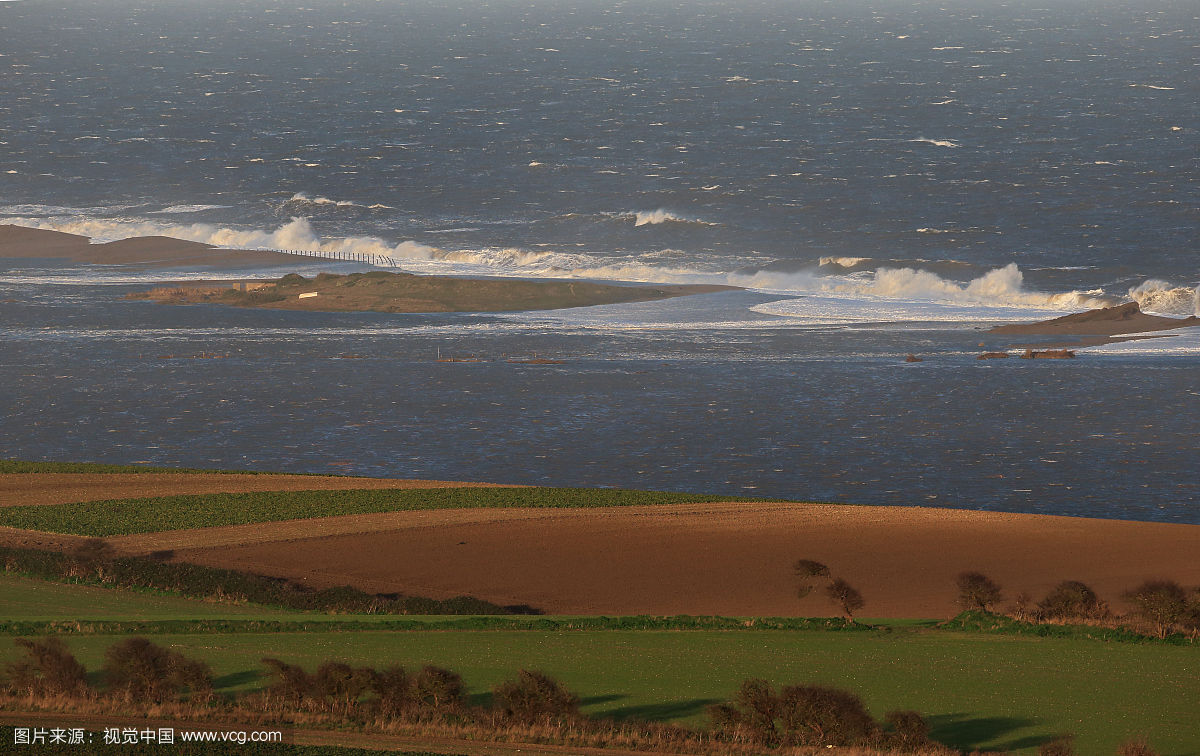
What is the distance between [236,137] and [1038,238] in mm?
95119

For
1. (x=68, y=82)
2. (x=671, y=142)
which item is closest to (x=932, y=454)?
(x=671, y=142)

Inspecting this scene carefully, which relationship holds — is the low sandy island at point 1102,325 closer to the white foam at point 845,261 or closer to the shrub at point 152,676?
the white foam at point 845,261

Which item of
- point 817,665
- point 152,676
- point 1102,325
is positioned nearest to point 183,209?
point 1102,325

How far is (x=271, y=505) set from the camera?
34.8 metres

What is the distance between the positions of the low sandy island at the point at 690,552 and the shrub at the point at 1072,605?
1.78 m

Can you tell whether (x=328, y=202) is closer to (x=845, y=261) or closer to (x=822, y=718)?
(x=845, y=261)

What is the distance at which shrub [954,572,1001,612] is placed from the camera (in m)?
25.3

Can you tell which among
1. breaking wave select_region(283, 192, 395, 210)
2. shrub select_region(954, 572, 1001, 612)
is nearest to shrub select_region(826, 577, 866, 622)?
shrub select_region(954, 572, 1001, 612)

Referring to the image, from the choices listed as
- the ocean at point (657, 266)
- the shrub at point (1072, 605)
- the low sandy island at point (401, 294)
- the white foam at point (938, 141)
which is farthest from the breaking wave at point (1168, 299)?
the white foam at point (938, 141)

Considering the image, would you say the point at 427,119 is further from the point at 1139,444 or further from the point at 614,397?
the point at 1139,444

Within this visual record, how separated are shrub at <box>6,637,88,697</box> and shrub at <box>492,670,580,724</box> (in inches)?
221

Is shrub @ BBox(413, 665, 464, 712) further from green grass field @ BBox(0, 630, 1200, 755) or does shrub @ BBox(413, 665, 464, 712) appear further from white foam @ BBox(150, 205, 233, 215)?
white foam @ BBox(150, 205, 233, 215)

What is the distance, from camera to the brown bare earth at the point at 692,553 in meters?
27.8

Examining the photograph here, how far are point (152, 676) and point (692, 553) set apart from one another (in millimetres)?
14303
